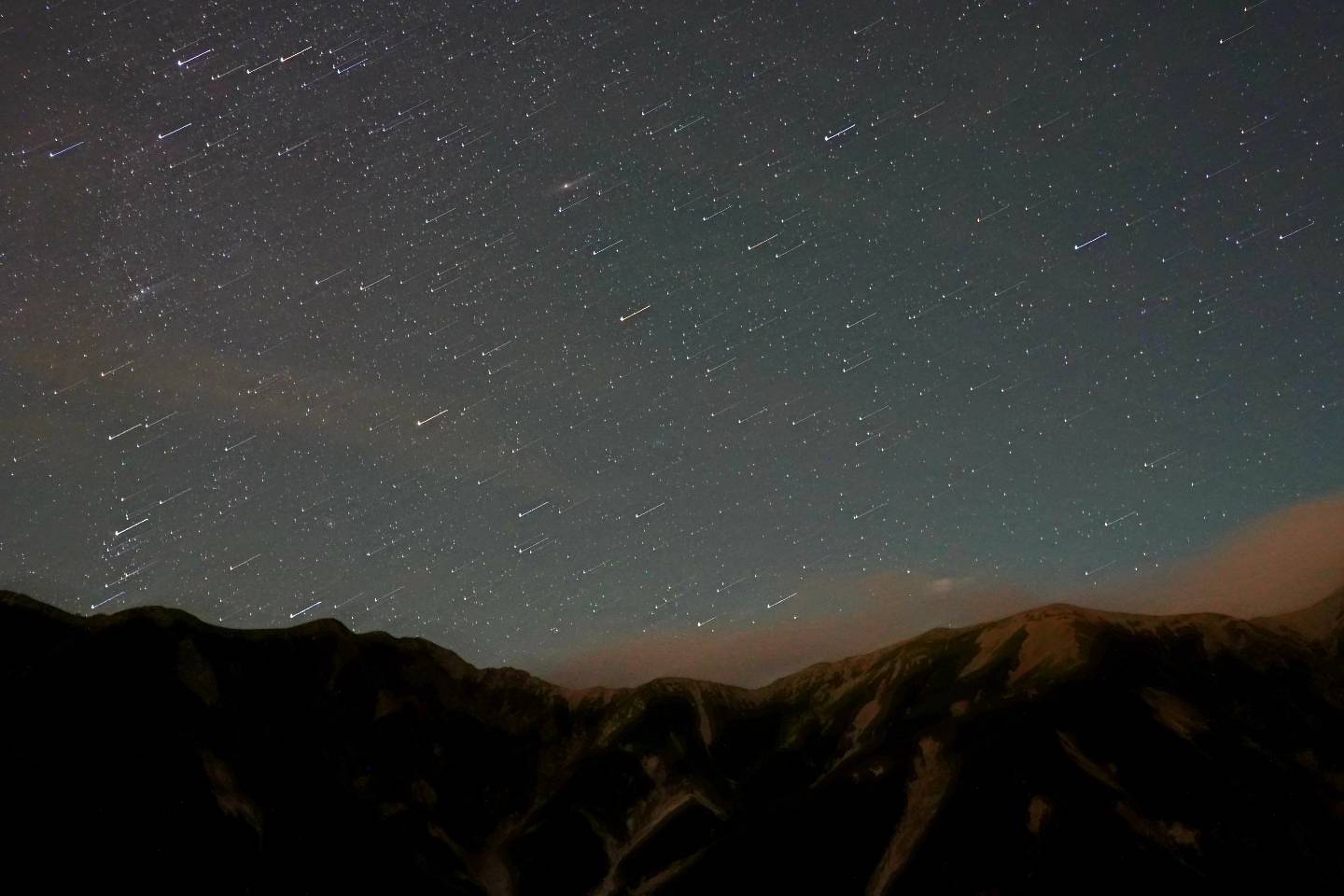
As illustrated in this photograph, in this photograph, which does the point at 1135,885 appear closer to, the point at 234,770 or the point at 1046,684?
the point at 1046,684

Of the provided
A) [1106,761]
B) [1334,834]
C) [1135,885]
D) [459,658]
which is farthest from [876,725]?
[459,658]

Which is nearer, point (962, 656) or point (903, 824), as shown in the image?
point (903, 824)

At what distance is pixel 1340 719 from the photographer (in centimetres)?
12125

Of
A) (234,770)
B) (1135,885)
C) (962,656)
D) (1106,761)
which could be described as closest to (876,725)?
(962,656)

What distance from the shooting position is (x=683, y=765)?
450 feet

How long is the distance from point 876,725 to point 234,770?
78143 mm

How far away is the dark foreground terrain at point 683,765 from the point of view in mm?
96500

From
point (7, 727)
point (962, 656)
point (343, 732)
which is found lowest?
point (962, 656)

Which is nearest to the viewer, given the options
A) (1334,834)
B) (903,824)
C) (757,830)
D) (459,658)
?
(1334,834)

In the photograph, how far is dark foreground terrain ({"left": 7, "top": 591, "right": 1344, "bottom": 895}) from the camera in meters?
96.5

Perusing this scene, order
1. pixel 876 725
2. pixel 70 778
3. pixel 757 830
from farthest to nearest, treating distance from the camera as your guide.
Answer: pixel 876 725 < pixel 757 830 < pixel 70 778

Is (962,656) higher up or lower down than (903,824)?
higher up

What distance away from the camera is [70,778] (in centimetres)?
9250

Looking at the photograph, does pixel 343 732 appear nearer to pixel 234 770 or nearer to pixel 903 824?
pixel 234 770
